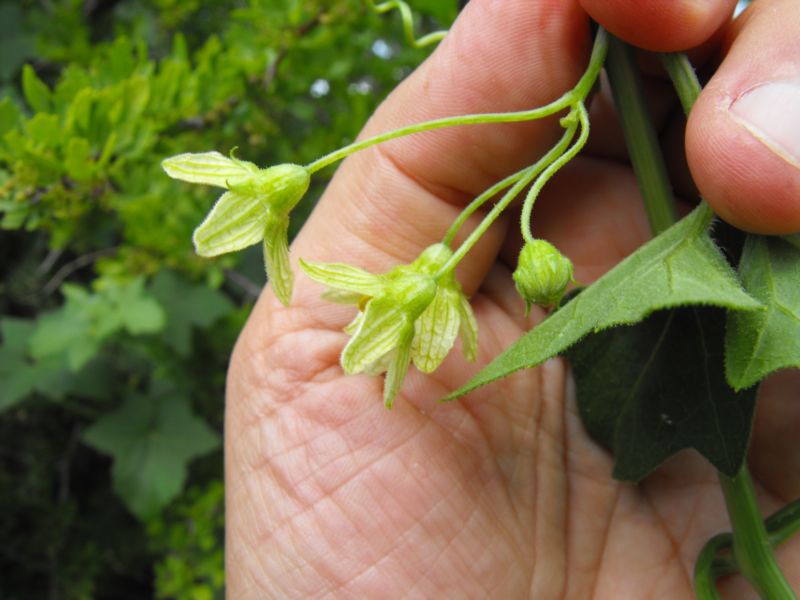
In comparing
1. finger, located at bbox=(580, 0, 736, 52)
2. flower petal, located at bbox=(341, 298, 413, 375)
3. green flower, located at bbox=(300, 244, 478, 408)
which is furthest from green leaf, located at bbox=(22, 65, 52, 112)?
finger, located at bbox=(580, 0, 736, 52)

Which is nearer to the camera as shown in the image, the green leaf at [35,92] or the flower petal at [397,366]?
the flower petal at [397,366]

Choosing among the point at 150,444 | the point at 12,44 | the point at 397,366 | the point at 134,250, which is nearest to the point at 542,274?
the point at 397,366

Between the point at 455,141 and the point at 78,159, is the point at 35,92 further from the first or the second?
the point at 455,141

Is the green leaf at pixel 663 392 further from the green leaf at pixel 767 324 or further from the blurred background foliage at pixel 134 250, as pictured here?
the blurred background foliage at pixel 134 250

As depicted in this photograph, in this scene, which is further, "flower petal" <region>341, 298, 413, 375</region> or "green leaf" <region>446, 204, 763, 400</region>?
"flower petal" <region>341, 298, 413, 375</region>

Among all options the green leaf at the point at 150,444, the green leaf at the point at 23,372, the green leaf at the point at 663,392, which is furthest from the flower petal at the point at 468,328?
the green leaf at the point at 23,372

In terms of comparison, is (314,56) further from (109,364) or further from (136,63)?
(109,364)

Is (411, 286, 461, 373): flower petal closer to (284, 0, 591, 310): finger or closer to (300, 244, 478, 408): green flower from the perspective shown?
(300, 244, 478, 408): green flower
